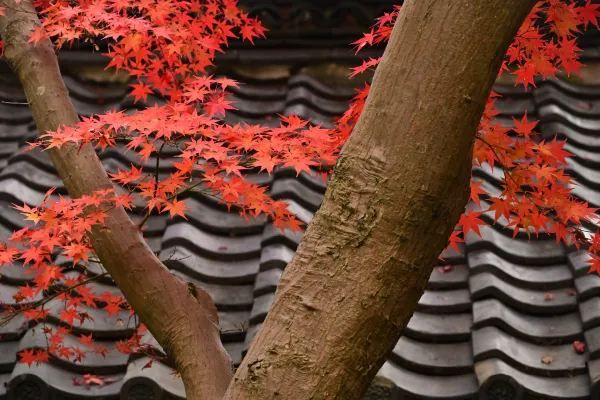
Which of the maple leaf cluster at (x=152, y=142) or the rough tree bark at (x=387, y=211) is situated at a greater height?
the maple leaf cluster at (x=152, y=142)

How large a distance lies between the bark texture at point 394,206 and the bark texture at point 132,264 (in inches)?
19.5

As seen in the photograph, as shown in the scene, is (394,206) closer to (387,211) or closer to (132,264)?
(387,211)

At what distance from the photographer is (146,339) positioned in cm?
346

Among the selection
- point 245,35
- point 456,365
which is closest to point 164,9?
point 245,35

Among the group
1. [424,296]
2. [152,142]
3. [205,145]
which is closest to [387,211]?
[205,145]

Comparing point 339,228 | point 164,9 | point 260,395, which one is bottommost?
point 260,395

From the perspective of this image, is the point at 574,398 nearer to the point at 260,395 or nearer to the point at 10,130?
the point at 260,395

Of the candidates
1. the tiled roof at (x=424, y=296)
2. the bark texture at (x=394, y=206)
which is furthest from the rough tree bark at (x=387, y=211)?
the tiled roof at (x=424, y=296)

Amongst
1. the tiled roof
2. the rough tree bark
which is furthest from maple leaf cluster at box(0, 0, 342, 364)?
the rough tree bark

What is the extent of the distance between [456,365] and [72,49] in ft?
9.05

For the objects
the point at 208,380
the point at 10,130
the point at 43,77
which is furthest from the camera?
the point at 10,130

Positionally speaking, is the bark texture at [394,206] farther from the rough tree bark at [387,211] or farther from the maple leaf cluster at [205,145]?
the maple leaf cluster at [205,145]

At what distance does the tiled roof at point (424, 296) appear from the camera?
10.7 feet

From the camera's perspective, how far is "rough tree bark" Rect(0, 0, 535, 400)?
2.06 meters
